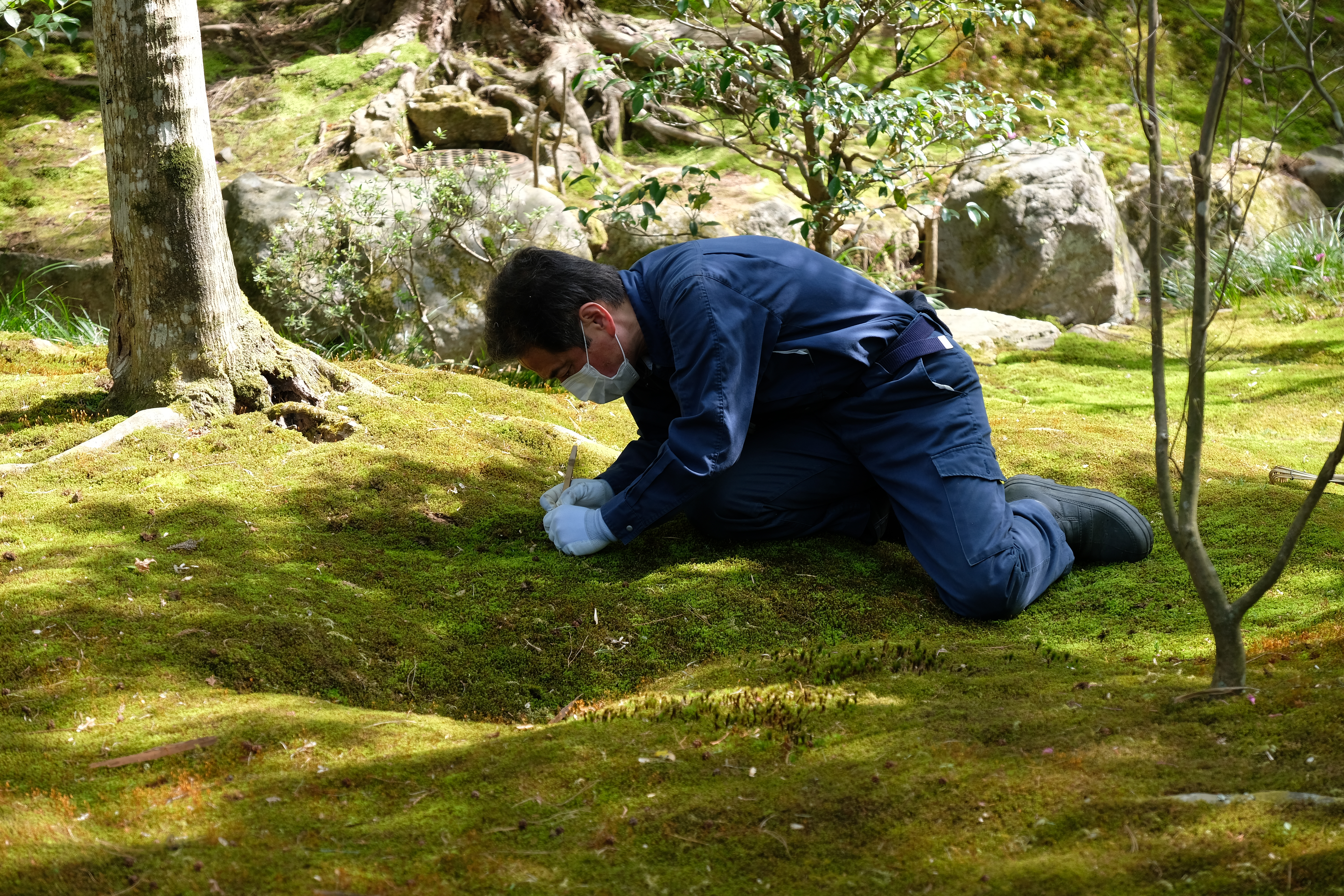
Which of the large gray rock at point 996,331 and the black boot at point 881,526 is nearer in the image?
the black boot at point 881,526

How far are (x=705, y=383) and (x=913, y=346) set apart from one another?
2.80ft

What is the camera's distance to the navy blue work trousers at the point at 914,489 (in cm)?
337

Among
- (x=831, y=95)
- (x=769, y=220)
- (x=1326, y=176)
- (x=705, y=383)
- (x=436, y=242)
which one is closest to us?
(x=705, y=383)

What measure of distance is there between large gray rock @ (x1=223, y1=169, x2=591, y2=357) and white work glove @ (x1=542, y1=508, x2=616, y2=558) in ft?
11.5

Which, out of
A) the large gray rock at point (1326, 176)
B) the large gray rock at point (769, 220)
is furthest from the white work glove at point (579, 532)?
the large gray rock at point (1326, 176)

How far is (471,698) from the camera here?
294 centimetres

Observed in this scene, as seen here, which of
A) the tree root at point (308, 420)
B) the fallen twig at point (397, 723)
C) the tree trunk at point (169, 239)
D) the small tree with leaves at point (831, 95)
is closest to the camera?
the fallen twig at point (397, 723)

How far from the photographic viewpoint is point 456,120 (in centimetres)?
963

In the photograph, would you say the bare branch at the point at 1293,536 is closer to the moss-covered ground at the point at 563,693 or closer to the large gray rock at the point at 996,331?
the moss-covered ground at the point at 563,693

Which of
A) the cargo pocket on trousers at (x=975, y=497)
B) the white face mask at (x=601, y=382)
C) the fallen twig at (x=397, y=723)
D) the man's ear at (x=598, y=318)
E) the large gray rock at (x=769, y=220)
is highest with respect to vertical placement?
the large gray rock at (x=769, y=220)

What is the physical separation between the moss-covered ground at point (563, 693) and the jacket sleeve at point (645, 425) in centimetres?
30

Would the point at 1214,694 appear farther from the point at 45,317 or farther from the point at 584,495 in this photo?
the point at 45,317

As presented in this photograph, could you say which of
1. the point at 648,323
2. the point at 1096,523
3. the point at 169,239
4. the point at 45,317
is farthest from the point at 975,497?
the point at 45,317

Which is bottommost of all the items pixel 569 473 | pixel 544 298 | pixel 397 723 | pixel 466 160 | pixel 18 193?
pixel 397 723
